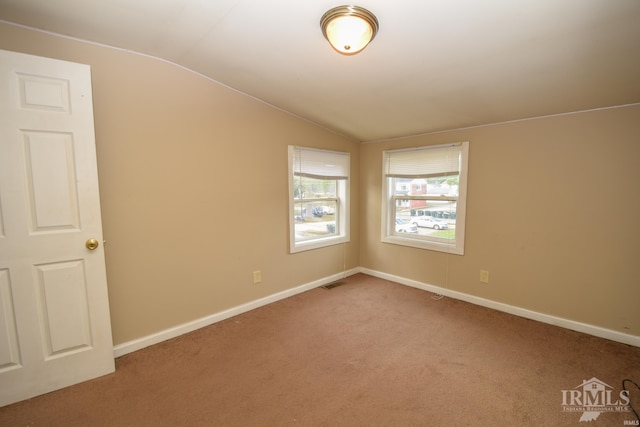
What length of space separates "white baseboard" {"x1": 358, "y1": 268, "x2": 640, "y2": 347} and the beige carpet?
0.09m

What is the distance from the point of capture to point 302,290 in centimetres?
353

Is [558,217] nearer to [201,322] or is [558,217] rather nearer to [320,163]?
[320,163]

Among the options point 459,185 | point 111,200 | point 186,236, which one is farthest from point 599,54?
point 111,200

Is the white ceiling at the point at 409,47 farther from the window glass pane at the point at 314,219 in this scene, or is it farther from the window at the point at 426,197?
the window glass pane at the point at 314,219

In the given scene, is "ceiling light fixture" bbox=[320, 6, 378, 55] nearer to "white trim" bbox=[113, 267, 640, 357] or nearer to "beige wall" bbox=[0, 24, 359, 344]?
"beige wall" bbox=[0, 24, 359, 344]

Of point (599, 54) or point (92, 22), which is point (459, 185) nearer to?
point (599, 54)

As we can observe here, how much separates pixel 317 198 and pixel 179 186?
173cm

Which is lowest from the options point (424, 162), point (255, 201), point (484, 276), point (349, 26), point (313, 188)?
point (484, 276)

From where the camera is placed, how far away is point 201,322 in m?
2.68

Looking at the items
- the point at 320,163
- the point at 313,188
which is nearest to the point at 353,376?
the point at 313,188

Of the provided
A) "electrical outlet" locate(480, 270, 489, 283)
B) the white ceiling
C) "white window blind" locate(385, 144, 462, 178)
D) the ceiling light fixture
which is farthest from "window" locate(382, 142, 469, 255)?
the ceiling light fixture

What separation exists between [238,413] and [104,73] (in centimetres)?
254

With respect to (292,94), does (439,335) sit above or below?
below

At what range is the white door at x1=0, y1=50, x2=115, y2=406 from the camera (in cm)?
168
